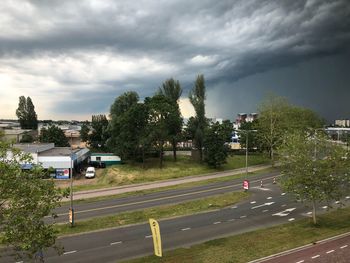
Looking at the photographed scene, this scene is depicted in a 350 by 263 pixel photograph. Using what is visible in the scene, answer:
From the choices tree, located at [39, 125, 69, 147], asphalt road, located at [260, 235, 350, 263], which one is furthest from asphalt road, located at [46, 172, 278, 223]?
tree, located at [39, 125, 69, 147]

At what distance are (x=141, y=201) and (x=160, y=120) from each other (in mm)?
31108

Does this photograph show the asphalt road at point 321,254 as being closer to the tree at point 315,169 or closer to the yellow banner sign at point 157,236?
the tree at point 315,169

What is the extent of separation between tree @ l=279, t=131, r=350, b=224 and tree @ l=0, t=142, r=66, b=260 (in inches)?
904

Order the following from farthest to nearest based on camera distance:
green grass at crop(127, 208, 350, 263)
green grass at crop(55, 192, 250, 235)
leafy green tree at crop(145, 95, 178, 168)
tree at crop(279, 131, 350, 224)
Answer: leafy green tree at crop(145, 95, 178, 168) → green grass at crop(55, 192, 250, 235) → tree at crop(279, 131, 350, 224) → green grass at crop(127, 208, 350, 263)

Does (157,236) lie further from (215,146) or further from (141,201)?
(215,146)

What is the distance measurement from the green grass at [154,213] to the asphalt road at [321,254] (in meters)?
14.8

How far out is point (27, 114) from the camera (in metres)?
147

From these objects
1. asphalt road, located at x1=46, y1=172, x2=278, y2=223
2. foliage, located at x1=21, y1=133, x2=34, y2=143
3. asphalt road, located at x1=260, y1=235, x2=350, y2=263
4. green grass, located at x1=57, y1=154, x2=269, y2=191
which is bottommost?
asphalt road, located at x1=46, y1=172, x2=278, y2=223

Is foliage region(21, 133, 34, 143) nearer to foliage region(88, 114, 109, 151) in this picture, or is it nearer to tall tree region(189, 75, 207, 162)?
foliage region(88, 114, 109, 151)

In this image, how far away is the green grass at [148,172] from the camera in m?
61.2

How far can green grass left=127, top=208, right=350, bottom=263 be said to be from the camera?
2288 centimetres

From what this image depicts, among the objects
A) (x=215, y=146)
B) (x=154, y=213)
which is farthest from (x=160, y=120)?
(x=154, y=213)

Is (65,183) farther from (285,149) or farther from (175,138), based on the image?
(285,149)

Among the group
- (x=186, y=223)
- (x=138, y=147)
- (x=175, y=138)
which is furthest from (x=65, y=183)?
(x=186, y=223)
